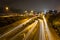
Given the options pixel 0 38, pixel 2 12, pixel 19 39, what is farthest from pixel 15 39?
pixel 2 12

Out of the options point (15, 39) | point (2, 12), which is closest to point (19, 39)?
point (15, 39)

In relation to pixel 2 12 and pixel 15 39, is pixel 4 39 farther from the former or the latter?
pixel 2 12

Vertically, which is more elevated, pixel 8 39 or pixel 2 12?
pixel 2 12

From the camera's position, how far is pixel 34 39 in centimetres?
727

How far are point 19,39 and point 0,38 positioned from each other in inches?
38.4

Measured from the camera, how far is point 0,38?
686cm

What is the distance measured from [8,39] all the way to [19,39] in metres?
0.59

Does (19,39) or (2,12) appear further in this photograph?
(2,12)

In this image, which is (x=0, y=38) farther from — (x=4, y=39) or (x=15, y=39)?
(x=15, y=39)

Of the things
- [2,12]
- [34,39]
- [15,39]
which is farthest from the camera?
[2,12]

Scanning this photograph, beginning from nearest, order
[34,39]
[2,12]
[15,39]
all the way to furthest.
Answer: [15,39] → [34,39] → [2,12]

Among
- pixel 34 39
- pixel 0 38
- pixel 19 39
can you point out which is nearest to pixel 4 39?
pixel 0 38

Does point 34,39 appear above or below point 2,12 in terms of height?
below

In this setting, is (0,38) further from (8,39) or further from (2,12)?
(2,12)
